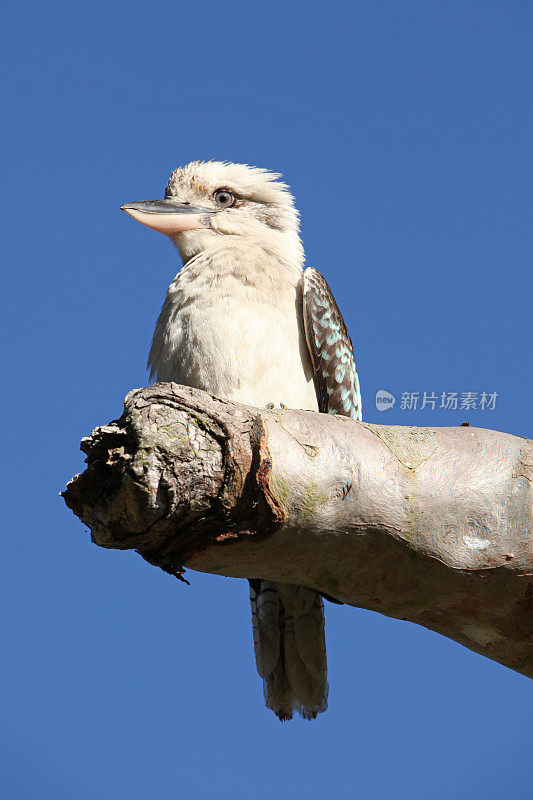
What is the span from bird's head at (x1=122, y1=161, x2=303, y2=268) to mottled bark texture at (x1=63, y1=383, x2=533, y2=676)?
3.45m

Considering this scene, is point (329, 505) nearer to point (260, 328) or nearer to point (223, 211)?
point (260, 328)

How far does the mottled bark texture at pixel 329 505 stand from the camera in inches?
112

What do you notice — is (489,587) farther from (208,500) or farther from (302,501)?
(208,500)

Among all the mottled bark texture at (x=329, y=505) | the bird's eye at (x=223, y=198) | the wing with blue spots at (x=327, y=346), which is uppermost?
the bird's eye at (x=223, y=198)

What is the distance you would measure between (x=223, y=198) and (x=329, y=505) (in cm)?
426

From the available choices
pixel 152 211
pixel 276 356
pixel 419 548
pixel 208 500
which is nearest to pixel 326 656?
pixel 276 356

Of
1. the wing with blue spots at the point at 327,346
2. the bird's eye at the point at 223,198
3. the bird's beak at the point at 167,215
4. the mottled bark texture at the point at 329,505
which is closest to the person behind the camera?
the mottled bark texture at the point at 329,505

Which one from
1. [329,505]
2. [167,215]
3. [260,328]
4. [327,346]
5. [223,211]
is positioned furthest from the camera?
[223,211]

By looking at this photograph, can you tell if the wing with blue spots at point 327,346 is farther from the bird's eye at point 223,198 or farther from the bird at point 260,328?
the bird's eye at point 223,198

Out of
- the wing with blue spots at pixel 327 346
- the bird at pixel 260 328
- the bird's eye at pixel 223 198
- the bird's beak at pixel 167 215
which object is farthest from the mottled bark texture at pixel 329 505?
the bird's eye at pixel 223 198

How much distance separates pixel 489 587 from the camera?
337 centimetres

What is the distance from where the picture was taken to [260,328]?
556cm

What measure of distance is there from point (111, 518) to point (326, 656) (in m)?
2.94

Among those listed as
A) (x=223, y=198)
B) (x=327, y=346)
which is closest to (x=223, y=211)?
(x=223, y=198)
